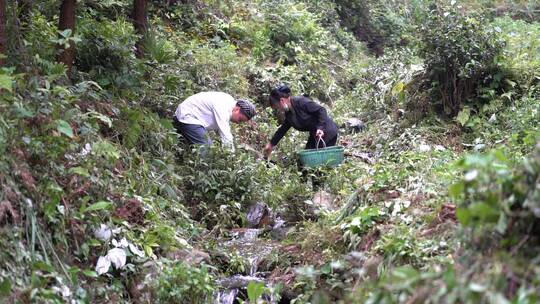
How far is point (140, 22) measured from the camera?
8.41 m

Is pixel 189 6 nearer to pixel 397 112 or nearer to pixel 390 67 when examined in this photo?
pixel 390 67

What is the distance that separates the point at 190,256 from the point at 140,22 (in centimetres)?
426

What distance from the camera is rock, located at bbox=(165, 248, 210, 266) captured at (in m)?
5.20

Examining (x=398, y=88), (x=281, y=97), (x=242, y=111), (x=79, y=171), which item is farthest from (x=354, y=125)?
(x=79, y=171)

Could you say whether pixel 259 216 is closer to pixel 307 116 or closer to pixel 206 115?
pixel 206 115

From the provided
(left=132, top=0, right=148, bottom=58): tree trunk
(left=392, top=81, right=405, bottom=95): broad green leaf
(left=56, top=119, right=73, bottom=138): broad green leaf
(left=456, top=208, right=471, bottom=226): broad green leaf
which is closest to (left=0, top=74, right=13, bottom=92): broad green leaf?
(left=56, top=119, right=73, bottom=138): broad green leaf

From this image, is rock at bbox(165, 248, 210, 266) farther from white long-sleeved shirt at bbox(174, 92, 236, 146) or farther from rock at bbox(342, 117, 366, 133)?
rock at bbox(342, 117, 366, 133)

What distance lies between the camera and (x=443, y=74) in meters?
8.85

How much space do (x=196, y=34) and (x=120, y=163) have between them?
6.14m

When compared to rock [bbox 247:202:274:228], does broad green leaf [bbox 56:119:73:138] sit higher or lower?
higher

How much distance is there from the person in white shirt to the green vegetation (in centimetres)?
32

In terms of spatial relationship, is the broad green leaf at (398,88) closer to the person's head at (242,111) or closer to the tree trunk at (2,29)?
the person's head at (242,111)

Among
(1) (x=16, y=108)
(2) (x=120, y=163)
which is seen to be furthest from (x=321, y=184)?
(1) (x=16, y=108)

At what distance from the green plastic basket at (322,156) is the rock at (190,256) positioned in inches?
101
